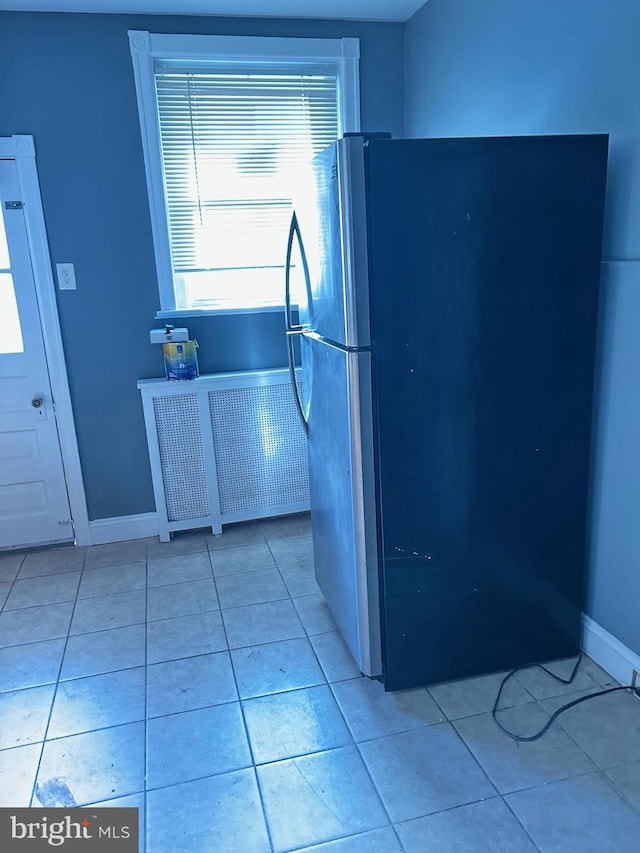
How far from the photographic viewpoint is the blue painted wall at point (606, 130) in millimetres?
1749

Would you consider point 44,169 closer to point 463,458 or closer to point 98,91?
point 98,91

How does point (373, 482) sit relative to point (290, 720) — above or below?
above

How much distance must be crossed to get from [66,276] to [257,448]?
1255 millimetres

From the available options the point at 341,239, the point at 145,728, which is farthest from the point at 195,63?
the point at 145,728

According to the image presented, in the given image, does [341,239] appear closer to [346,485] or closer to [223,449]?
[346,485]

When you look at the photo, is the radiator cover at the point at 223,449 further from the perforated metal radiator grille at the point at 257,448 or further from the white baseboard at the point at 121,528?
the white baseboard at the point at 121,528

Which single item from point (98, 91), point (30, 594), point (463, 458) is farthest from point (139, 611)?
point (98, 91)

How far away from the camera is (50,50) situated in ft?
8.85

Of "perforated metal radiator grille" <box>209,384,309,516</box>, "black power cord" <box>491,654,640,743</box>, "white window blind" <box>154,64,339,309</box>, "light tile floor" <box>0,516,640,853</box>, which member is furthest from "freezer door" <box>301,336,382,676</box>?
"white window blind" <box>154,64,339,309</box>

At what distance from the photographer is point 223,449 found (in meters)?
3.19

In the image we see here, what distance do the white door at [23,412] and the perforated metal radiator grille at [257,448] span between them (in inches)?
32.4

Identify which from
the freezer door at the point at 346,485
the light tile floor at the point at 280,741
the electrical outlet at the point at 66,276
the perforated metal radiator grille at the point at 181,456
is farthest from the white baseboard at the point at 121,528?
the freezer door at the point at 346,485

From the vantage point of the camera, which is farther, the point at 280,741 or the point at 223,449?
the point at 223,449

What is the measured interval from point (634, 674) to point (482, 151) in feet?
5.38
